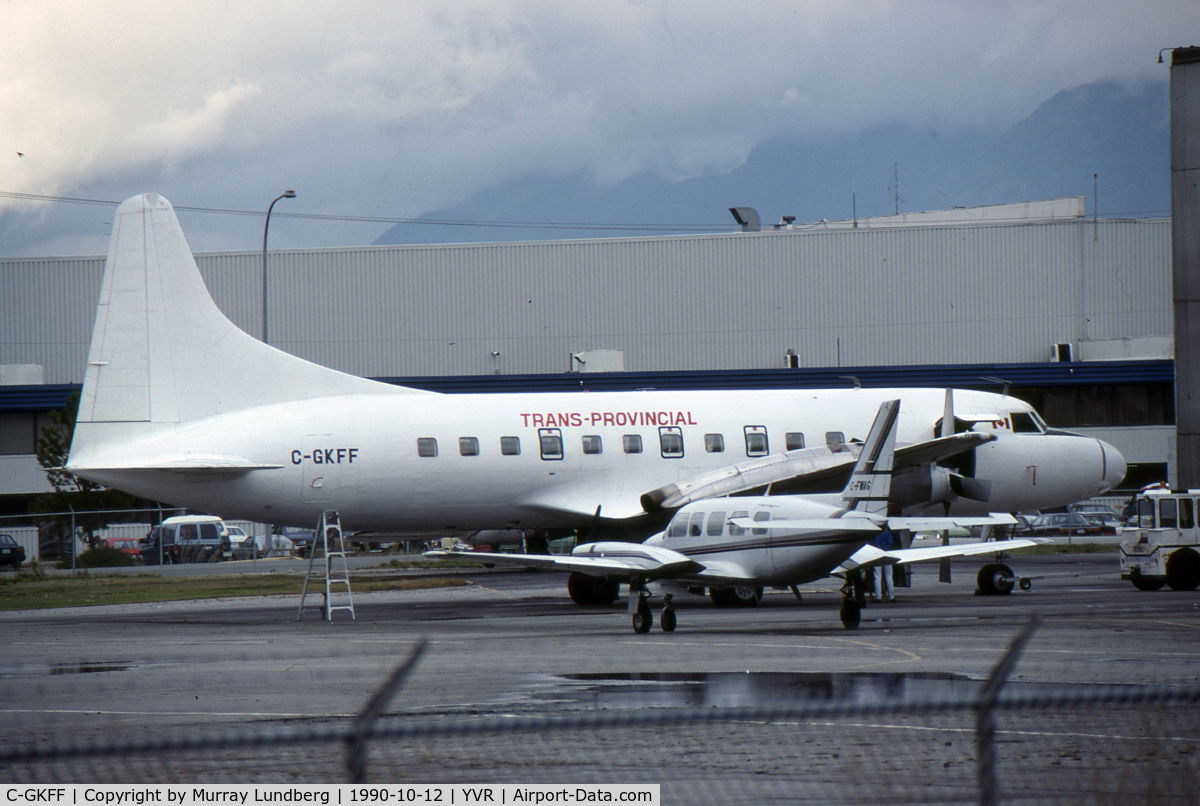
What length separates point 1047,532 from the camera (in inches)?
2427

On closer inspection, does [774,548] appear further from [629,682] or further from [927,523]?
[629,682]

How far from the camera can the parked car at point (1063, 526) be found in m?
61.2

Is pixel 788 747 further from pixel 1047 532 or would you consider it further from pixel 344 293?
pixel 344 293

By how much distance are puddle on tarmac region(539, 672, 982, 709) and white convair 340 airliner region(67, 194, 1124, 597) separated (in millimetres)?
14651

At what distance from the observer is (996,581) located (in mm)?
29719

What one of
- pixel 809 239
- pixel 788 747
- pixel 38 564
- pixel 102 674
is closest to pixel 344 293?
pixel 809 239

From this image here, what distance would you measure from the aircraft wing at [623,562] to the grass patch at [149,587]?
12.4m

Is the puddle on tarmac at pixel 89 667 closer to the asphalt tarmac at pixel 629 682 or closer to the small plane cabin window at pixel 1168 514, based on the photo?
the asphalt tarmac at pixel 629 682

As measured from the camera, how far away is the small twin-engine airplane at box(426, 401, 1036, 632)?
2244 cm

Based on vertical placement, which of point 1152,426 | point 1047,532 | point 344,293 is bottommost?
point 1047,532

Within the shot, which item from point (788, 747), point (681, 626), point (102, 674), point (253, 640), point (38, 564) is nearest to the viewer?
point (788, 747)

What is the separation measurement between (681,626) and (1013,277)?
58716 mm

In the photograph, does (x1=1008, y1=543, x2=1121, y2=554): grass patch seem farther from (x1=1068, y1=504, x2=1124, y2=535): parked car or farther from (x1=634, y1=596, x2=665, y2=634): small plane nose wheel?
(x1=634, y1=596, x2=665, y2=634): small plane nose wheel

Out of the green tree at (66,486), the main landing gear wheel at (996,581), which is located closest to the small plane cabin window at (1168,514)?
the main landing gear wheel at (996,581)
